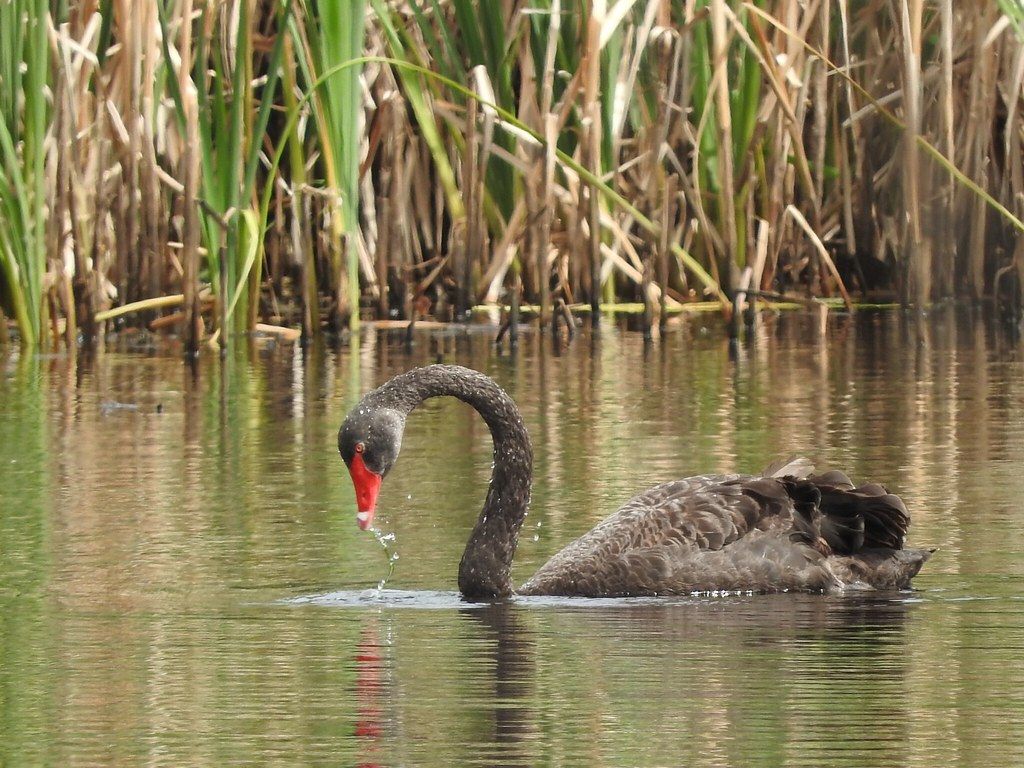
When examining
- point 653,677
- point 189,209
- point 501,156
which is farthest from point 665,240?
point 653,677

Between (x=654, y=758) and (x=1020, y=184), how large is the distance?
394 inches

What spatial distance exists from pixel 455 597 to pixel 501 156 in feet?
23.7

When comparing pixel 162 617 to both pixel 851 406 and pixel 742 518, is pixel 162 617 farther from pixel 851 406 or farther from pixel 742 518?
pixel 851 406

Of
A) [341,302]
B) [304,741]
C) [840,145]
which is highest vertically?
[840,145]

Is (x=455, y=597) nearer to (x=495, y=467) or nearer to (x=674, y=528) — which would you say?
(x=495, y=467)

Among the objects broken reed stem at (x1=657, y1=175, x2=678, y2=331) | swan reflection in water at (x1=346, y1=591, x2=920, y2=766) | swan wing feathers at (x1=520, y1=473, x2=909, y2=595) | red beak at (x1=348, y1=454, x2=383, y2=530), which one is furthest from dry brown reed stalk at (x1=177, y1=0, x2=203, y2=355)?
swan reflection in water at (x1=346, y1=591, x2=920, y2=766)

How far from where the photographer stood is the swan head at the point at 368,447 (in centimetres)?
628

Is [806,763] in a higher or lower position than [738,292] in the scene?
lower

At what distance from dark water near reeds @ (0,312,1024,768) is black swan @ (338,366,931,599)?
0.12 m

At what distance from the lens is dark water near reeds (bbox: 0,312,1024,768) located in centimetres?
447

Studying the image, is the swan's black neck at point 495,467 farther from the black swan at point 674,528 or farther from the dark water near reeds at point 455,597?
the dark water near reeds at point 455,597

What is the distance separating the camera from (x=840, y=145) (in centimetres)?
1483

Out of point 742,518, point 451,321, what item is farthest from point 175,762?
point 451,321

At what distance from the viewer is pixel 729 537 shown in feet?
21.7
